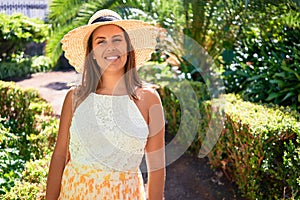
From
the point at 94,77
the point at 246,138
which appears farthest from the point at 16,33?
the point at 94,77

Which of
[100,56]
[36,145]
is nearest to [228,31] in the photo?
[36,145]

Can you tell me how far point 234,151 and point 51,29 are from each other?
4.29 metres

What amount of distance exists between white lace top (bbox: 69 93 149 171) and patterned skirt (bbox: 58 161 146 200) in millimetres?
28

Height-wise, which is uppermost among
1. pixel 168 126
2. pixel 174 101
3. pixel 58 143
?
pixel 58 143

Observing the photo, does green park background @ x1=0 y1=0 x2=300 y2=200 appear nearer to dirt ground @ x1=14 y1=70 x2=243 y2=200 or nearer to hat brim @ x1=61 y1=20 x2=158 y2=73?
dirt ground @ x1=14 y1=70 x2=243 y2=200

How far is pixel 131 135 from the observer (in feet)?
6.08

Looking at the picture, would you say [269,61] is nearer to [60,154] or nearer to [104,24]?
[104,24]

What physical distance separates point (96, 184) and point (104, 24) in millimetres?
699

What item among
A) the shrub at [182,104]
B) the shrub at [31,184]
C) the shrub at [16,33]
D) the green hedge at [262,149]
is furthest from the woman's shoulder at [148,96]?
the shrub at [16,33]

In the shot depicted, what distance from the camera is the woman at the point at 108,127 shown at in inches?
72.9

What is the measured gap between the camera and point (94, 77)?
1.94m

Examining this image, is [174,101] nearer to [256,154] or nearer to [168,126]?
[168,126]

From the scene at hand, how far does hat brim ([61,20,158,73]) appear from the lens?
6.27 ft

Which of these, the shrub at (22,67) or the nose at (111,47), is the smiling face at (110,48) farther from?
the shrub at (22,67)
